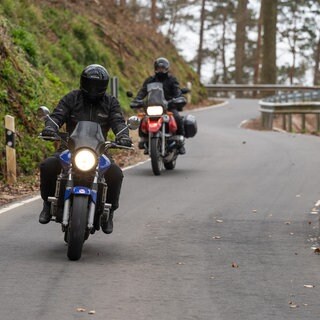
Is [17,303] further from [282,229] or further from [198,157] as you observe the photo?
[198,157]

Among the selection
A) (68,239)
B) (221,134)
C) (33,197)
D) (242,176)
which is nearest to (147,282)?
(68,239)

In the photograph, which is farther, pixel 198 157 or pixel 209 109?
pixel 209 109

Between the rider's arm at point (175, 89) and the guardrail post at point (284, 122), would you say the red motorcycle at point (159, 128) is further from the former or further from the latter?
the guardrail post at point (284, 122)

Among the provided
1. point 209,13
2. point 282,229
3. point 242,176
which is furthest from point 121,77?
point 209,13

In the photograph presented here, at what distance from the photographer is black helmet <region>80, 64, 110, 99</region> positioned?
9055 millimetres

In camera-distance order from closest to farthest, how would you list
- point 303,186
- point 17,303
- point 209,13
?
1. point 17,303
2. point 303,186
3. point 209,13

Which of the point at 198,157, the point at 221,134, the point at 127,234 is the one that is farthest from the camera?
the point at 221,134

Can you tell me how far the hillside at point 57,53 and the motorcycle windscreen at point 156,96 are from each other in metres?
2.09

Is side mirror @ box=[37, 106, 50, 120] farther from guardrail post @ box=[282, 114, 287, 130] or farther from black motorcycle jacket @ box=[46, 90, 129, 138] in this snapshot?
guardrail post @ box=[282, 114, 287, 130]

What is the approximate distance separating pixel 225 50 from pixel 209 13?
21.1 ft

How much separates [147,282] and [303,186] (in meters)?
7.93

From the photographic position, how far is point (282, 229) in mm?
10984

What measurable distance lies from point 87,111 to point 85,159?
99cm

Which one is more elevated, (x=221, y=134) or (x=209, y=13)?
(x=209, y=13)
